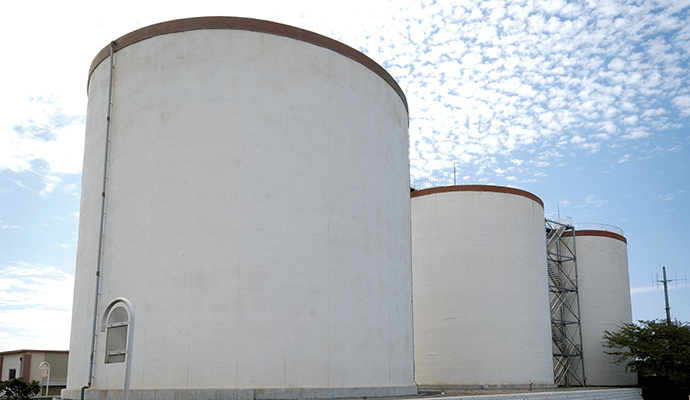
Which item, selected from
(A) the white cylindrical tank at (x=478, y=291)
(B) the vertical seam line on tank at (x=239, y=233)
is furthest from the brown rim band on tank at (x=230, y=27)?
(A) the white cylindrical tank at (x=478, y=291)

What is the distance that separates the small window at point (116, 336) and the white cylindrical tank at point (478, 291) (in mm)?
20104

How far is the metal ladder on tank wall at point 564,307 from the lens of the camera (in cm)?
3431

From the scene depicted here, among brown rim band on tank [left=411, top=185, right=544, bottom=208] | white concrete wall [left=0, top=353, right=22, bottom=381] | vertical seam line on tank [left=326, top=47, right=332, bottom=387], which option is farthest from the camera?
white concrete wall [left=0, top=353, right=22, bottom=381]

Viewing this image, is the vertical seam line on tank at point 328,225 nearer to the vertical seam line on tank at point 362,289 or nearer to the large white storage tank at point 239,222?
the large white storage tank at point 239,222

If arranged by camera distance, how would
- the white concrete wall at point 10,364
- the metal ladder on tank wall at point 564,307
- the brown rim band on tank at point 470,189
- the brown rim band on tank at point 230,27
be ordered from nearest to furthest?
the brown rim band on tank at point 230,27 → the brown rim band on tank at point 470,189 → the metal ladder on tank wall at point 564,307 → the white concrete wall at point 10,364

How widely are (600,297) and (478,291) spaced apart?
11260 millimetres

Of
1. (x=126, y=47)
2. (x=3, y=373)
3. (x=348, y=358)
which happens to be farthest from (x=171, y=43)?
(x=3, y=373)

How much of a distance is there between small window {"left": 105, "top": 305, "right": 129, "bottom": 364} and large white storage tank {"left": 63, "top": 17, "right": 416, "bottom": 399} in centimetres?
509

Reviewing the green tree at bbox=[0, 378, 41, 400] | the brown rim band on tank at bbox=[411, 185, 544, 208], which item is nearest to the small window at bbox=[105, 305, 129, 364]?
the green tree at bbox=[0, 378, 41, 400]

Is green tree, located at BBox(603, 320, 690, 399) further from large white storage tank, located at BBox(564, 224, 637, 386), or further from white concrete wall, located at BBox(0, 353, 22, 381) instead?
white concrete wall, located at BBox(0, 353, 22, 381)

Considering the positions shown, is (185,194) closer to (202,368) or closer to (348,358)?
(202,368)

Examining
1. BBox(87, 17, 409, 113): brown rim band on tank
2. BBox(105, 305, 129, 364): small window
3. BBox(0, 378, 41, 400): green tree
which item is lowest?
BBox(0, 378, 41, 400): green tree

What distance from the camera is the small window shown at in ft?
30.0

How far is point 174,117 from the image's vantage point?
51.7ft
